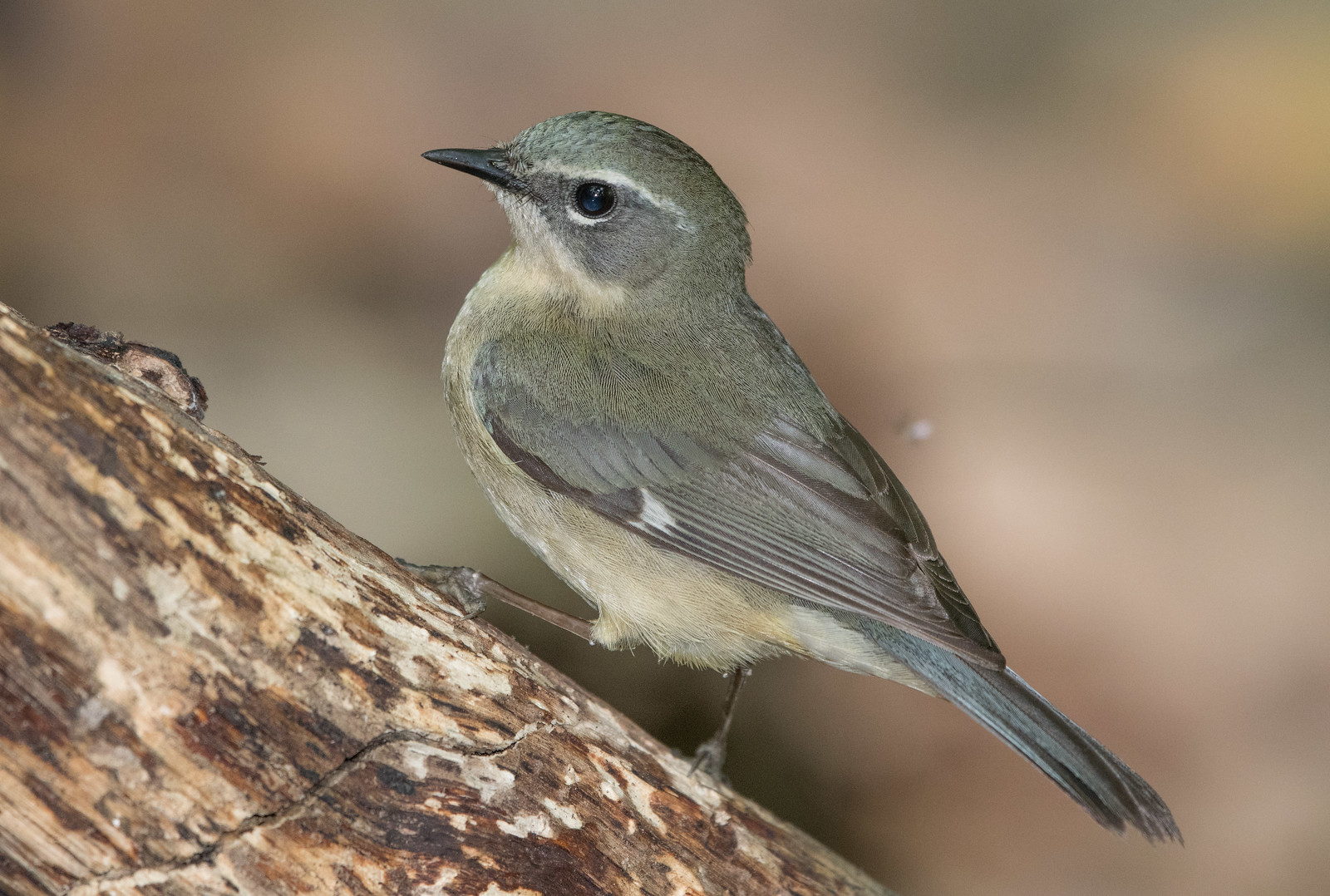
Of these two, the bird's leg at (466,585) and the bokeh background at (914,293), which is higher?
the bokeh background at (914,293)

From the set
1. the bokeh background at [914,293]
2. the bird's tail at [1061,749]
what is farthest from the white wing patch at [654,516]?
the bokeh background at [914,293]

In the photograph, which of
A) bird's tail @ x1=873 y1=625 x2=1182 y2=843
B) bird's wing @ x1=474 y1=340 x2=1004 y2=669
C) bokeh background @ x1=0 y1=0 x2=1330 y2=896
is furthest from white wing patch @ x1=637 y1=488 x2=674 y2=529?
bokeh background @ x1=0 y1=0 x2=1330 y2=896

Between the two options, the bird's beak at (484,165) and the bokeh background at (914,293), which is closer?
the bird's beak at (484,165)

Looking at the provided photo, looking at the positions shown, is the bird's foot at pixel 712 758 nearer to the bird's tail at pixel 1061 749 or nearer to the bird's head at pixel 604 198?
the bird's tail at pixel 1061 749

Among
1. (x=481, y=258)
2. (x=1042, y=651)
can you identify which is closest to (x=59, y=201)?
(x=481, y=258)

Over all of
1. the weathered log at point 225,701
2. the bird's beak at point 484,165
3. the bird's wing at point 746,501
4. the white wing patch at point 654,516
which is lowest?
the weathered log at point 225,701

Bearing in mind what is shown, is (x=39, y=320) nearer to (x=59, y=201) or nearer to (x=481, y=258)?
(x=59, y=201)

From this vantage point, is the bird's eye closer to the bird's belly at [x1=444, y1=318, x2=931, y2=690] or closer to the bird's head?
the bird's head
